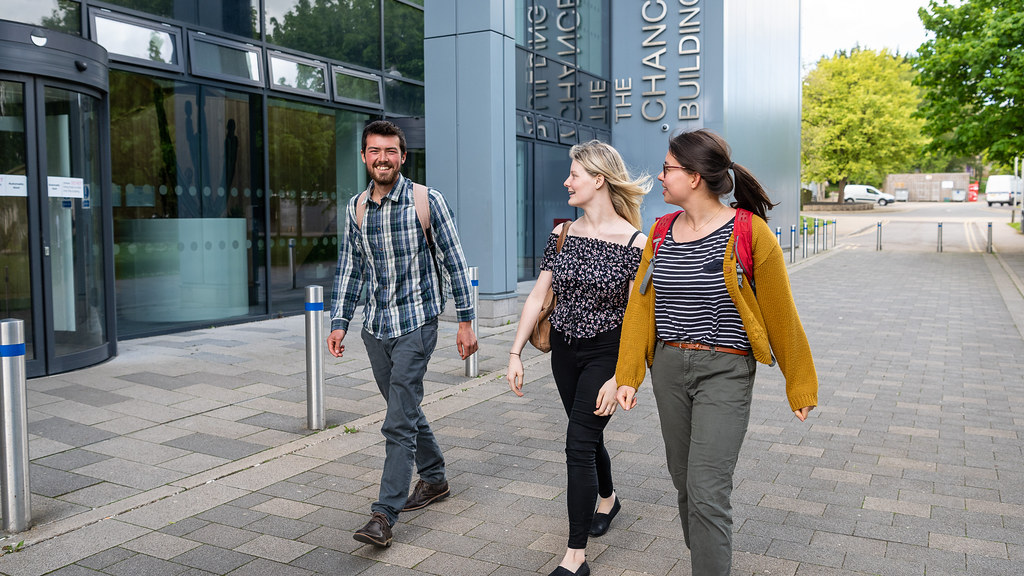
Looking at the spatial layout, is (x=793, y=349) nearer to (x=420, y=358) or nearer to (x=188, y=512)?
(x=420, y=358)

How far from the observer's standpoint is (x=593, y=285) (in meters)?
3.62

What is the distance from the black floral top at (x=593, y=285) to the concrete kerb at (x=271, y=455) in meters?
2.34

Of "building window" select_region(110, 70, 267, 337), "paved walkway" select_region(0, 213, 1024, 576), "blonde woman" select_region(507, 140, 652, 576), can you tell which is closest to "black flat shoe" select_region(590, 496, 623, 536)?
"paved walkway" select_region(0, 213, 1024, 576)

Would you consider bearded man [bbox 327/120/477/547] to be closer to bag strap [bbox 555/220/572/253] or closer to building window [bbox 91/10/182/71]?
bag strap [bbox 555/220/572/253]

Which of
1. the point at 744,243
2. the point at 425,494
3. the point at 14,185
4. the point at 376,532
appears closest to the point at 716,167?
the point at 744,243

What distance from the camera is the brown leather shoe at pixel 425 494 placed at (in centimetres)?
442

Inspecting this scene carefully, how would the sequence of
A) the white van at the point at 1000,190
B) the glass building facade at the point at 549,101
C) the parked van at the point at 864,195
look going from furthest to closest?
1. the parked van at the point at 864,195
2. the white van at the point at 1000,190
3. the glass building facade at the point at 549,101

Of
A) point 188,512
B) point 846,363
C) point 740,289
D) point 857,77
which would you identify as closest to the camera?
point 740,289

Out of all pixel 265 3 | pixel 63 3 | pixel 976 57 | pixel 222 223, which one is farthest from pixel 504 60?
pixel 976 57

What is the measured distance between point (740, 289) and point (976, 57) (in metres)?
22.6

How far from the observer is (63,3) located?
9031 mm

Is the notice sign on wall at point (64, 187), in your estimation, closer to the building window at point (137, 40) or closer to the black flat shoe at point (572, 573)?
the building window at point (137, 40)

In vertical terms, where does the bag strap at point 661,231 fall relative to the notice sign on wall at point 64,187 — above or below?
below

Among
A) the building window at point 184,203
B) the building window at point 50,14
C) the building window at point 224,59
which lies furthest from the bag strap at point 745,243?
the building window at point 224,59
